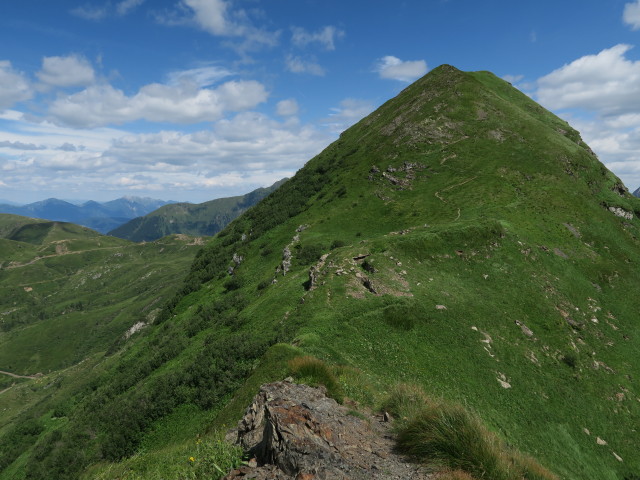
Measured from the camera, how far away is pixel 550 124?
9600 cm

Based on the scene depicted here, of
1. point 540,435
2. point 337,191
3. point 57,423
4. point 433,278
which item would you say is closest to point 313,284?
point 433,278

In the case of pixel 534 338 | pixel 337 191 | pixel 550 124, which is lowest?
pixel 534 338

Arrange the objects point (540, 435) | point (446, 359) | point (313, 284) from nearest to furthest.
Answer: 1. point (540, 435)
2. point (446, 359)
3. point (313, 284)

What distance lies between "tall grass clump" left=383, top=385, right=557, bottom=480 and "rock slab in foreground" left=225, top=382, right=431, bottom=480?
0.58 m

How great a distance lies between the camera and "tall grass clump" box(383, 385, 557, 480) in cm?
846

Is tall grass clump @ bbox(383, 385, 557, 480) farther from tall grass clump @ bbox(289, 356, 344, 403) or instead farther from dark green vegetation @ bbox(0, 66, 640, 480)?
tall grass clump @ bbox(289, 356, 344, 403)

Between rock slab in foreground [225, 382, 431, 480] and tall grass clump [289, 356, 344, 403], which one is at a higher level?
rock slab in foreground [225, 382, 431, 480]

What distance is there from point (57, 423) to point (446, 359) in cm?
9403

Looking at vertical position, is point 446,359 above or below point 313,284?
below

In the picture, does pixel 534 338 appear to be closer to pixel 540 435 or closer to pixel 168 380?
pixel 540 435

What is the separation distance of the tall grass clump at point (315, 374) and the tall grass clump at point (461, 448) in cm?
496

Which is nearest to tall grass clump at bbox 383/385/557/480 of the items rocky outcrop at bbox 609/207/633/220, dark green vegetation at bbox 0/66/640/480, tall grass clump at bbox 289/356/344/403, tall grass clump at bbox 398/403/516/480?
tall grass clump at bbox 398/403/516/480

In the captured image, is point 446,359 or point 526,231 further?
point 526,231

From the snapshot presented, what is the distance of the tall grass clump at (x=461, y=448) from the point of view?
846 cm
